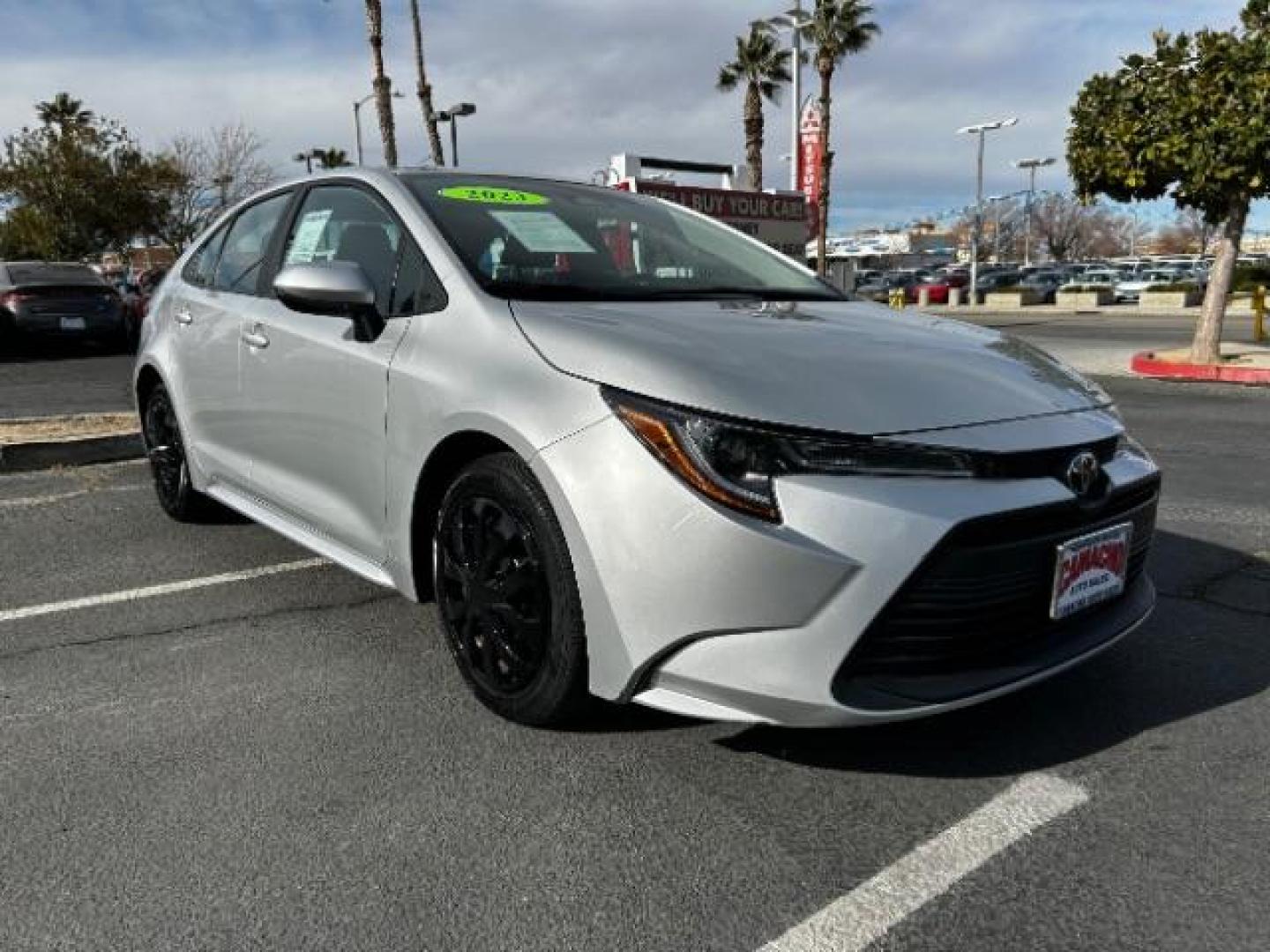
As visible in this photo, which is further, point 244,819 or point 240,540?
point 240,540

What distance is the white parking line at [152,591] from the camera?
12.2 ft

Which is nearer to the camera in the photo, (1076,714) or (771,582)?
(771,582)

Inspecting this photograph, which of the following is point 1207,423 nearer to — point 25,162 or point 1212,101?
point 1212,101

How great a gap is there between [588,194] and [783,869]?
250 cm

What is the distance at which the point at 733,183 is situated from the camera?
18.2 metres

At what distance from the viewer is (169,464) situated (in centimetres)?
479

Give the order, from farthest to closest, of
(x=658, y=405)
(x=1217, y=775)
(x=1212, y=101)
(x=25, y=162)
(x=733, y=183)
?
1. (x=25, y=162)
2. (x=733, y=183)
3. (x=1212, y=101)
4. (x=1217, y=775)
5. (x=658, y=405)

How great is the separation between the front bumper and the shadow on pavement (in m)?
0.33

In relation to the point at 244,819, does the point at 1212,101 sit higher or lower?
higher

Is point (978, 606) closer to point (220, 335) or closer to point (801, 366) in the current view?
point (801, 366)

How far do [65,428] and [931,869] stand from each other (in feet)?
22.3

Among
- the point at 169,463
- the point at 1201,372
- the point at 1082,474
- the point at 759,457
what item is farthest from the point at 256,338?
the point at 1201,372

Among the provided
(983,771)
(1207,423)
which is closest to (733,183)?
(1207,423)

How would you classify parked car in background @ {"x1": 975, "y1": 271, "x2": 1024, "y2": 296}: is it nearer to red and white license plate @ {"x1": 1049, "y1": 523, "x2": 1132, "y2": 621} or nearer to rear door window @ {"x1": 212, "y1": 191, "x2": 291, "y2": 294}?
rear door window @ {"x1": 212, "y1": 191, "x2": 291, "y2": 294}
